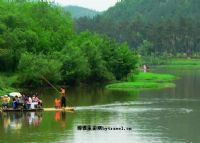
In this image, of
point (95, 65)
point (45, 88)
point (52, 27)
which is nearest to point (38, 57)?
point (45, 88)

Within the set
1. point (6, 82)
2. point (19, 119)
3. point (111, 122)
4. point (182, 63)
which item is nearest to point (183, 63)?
point (182, 63)

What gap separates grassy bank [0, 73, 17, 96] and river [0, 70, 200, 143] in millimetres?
6059

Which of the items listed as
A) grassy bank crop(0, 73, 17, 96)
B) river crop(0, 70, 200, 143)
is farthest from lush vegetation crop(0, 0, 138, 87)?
river crop(0, 70, 200, 143)

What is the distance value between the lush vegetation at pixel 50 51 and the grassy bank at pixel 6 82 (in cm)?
43

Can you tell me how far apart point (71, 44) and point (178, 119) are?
47.1 meters

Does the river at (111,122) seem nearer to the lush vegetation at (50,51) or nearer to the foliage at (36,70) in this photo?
the foliage at (36,70)

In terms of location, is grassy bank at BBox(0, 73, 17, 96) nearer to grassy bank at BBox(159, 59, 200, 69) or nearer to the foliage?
the foliage

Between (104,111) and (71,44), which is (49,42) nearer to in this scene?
(71,44)

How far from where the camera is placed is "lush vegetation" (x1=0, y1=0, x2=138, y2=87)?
82.7 metres

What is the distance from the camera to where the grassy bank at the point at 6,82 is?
71.3 meters

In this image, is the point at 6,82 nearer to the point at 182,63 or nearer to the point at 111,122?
the point at 111,122

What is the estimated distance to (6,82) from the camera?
78.6 metres

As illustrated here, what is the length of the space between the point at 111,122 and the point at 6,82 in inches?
1356

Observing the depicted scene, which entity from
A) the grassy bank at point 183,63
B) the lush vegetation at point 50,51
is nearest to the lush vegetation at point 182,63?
the grassy bank at point 183,63
